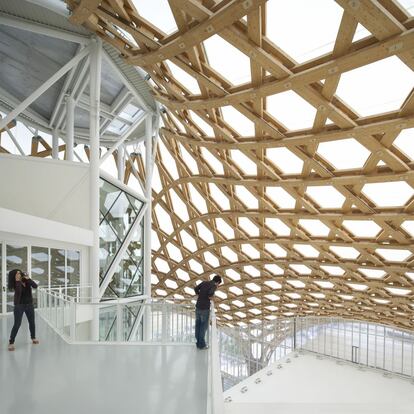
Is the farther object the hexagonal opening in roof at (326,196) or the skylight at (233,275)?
the skylight at (233,275)

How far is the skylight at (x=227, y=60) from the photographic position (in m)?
11.6

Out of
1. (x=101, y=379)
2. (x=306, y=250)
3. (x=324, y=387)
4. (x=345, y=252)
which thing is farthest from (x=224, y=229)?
(x=101, y=379)

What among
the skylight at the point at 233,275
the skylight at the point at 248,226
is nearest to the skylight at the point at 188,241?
the skylight at the point at 233,275

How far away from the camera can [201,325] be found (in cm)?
877

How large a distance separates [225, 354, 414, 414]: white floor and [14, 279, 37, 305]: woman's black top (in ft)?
19.8

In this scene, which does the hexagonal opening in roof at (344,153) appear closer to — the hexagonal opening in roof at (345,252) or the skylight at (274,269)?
the hexagonal opening in roof at (345,252)

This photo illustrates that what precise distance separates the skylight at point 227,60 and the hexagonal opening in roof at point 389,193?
289 inches

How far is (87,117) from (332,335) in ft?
69.8

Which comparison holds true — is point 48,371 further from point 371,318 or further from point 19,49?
point 371,318

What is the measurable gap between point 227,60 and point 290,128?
12.2 feet

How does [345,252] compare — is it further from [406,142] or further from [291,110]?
[291,110]

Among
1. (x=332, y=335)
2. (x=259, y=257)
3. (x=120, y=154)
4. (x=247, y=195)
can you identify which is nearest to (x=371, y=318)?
(x=259, y=257)

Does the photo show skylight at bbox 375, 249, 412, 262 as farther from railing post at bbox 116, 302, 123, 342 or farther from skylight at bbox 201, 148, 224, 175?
railing post at bbox 116, 302, 123, 342

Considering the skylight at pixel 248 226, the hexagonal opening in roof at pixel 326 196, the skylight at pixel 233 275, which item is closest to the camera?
the hexagonal opening in roof at pixel 326 196
